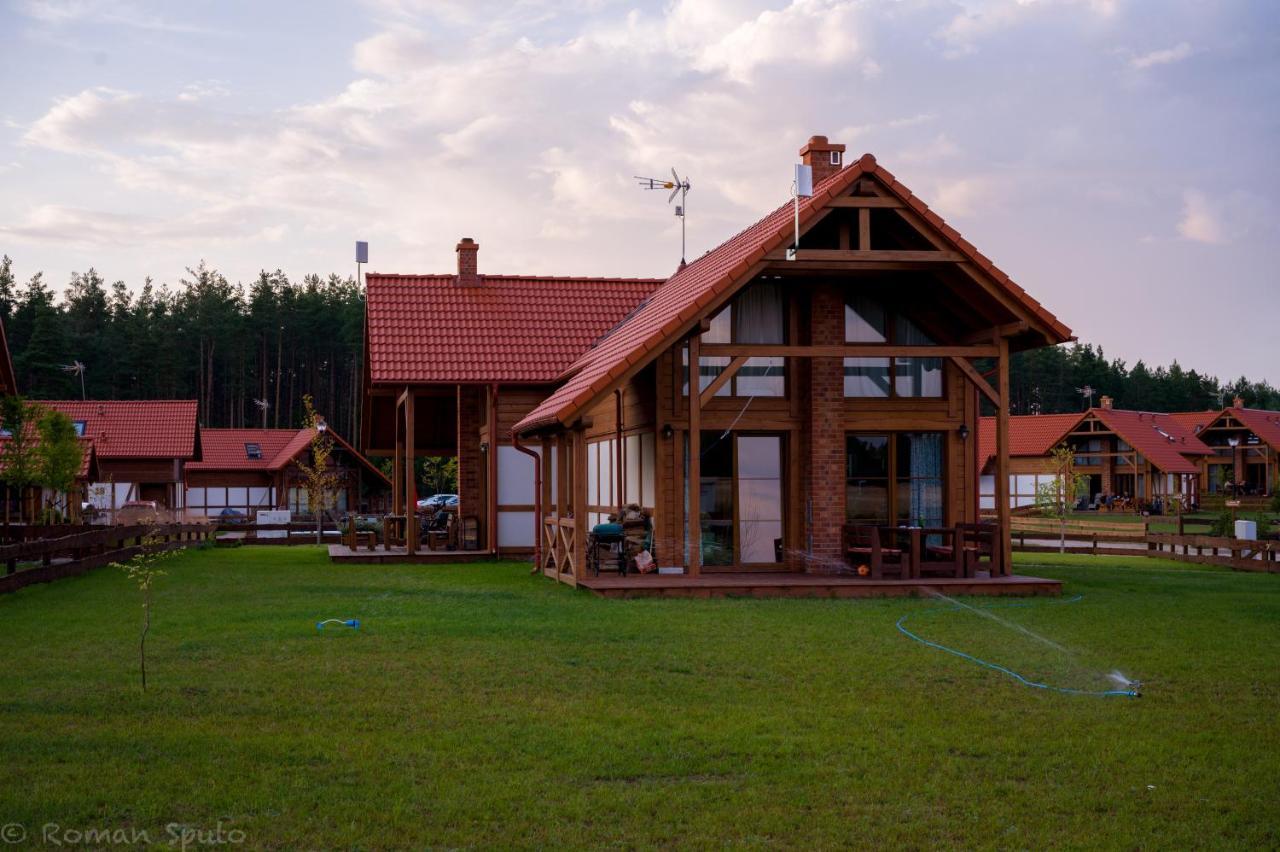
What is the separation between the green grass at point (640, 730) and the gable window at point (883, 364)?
5.46 m

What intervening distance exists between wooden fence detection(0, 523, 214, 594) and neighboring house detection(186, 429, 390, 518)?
25.0 meters

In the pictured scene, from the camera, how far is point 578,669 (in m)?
10.1

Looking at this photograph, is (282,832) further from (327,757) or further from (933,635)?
(933,635)

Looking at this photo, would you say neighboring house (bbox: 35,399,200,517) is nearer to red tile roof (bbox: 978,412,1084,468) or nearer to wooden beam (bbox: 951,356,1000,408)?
wooden beam (bbox: 951,356,1000,408)

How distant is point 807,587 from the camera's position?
16281 mm

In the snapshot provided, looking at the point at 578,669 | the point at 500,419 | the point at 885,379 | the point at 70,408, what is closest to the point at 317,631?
the point at 578,669

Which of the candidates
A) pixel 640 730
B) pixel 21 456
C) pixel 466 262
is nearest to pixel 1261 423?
pixel 466 262

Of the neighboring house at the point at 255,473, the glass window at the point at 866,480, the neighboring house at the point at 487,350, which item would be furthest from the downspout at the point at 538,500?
the neighboring house at the point at 255,473

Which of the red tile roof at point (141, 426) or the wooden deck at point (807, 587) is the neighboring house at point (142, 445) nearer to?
the red tile roof at point (141, 426)

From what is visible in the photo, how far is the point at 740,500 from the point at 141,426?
3744 centimetres

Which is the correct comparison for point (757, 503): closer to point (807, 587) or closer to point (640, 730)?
point (807, 587)

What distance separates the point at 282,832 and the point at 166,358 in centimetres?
7594

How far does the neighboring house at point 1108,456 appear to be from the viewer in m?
66.8

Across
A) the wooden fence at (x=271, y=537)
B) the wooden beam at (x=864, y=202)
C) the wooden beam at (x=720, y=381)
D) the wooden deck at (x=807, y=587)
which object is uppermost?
the wooden beam at (x=864, y=202)
